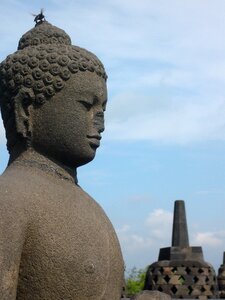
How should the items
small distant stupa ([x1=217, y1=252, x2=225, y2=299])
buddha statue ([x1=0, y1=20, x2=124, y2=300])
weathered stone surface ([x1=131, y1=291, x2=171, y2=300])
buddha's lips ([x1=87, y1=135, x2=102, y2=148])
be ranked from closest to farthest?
1. buddha statue ([x1=0, y1=20, x2=124, y2=300])
2. weathered stone surface ([x1=131, y1=291, x2=171, y2=300])
3. buddha's lips ([x1=87, y1=135, x2=102, y2=148])
4. small distant stupa ([x1=217, y1=252, x2=225, y2=299])

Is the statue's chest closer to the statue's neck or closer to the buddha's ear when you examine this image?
the statue's neck

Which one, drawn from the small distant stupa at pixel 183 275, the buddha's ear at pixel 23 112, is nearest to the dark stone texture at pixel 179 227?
the small distant stupa at pixel 183 275

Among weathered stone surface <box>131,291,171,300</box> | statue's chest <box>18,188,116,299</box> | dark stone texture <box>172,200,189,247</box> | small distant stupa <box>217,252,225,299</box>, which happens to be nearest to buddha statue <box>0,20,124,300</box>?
statue's chest <box>18,188,116,299</box>

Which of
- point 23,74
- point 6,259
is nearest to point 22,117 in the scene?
point 23,74

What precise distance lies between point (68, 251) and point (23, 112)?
0.97 metres

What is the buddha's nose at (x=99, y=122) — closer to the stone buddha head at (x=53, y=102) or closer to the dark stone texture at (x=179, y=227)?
the stone buddha head at (x=53, y=102)

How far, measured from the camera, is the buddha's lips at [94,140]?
4.45 metres

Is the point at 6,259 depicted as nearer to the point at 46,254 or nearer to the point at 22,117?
the point at 46,254

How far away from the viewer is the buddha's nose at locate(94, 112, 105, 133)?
451 cm

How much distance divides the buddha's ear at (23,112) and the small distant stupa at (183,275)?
475 inches

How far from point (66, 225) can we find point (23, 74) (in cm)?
102

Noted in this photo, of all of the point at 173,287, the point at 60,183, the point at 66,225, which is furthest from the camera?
the point at 173,287

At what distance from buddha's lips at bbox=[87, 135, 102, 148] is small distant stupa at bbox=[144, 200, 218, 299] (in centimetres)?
1189

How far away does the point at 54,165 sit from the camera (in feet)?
14.5
